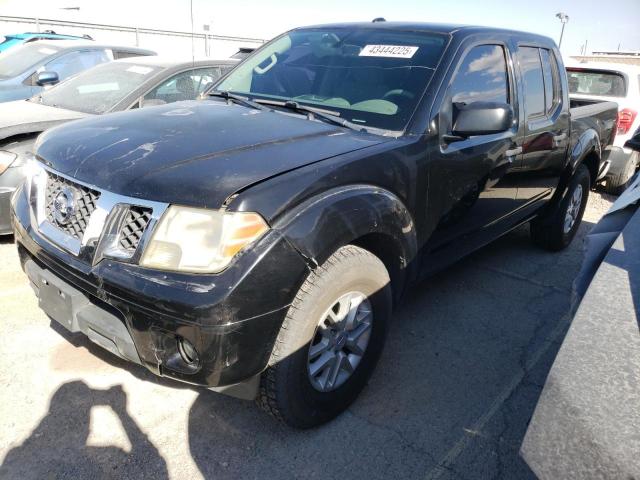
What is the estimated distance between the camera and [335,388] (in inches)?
98.8

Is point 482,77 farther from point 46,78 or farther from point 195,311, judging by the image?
point 46,78

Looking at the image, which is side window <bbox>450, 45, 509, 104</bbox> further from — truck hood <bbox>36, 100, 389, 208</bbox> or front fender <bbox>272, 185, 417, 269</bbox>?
front fender <bbox>272, 185, 417, 269</bbox>

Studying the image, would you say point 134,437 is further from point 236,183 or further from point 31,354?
point 236,183

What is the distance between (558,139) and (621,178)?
12.7 feet

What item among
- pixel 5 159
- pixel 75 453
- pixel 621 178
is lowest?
pixel 621 178

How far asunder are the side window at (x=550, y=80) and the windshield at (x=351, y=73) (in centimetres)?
142

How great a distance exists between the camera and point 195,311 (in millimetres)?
1841

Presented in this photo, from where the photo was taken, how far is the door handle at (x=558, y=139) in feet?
13.3

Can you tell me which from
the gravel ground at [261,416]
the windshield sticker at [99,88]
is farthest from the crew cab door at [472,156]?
the windshield sticker at [99,88]

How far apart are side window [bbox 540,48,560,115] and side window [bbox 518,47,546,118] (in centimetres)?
7

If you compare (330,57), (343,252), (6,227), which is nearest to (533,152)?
(330,57)

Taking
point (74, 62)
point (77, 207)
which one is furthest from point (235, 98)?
point (74, 62)

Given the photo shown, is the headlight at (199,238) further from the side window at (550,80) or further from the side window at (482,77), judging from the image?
the side window at (550,80)

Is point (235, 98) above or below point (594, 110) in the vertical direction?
above
